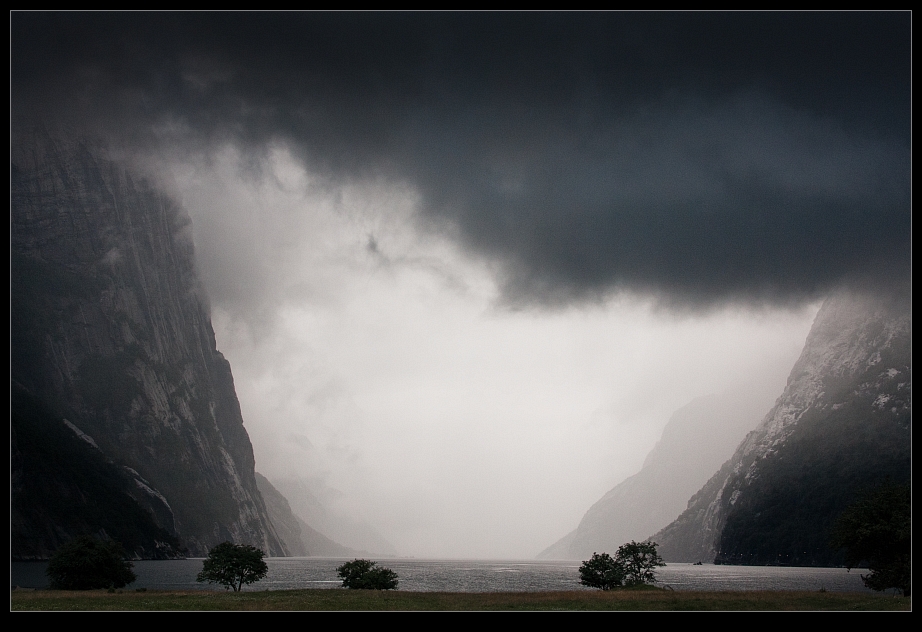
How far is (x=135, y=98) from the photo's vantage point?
91.4m

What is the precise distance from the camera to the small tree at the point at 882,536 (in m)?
47.3

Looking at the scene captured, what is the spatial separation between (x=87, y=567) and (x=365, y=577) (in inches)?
1103

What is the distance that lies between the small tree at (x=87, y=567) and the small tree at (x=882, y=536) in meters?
64.3

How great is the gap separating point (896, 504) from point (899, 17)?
3404 cm

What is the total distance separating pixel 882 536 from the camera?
49.1 m

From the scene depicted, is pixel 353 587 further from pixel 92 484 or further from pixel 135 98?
pixel 92 484

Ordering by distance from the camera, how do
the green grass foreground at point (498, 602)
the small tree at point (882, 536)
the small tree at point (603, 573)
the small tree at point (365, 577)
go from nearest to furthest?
the green grass foreground at point (498, 602)
the small tree at point (882, 536)
the small tree at point (365, 577)
the small tree at point (603, 573)

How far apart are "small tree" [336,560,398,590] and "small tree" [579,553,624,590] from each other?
19.1 metres

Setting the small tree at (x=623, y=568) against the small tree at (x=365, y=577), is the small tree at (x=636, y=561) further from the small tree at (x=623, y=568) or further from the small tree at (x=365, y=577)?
the small tree at (x=365, y=577)

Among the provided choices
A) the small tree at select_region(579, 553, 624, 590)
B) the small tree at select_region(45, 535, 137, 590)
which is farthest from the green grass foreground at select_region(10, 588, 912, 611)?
the small tree at select_region(45, 535, 137, 590)

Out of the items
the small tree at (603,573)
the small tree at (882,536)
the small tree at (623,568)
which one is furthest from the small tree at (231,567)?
the small tree at (882,536)

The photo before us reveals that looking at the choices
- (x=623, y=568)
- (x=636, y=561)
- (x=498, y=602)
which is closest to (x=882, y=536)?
(x=636, y=561)

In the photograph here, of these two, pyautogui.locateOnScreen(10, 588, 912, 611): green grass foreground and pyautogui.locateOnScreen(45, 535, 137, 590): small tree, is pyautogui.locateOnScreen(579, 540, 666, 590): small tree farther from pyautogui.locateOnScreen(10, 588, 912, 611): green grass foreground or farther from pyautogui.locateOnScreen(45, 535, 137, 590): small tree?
pyautogui.locateOnScreen(45, 535, 137, 590): small tree
